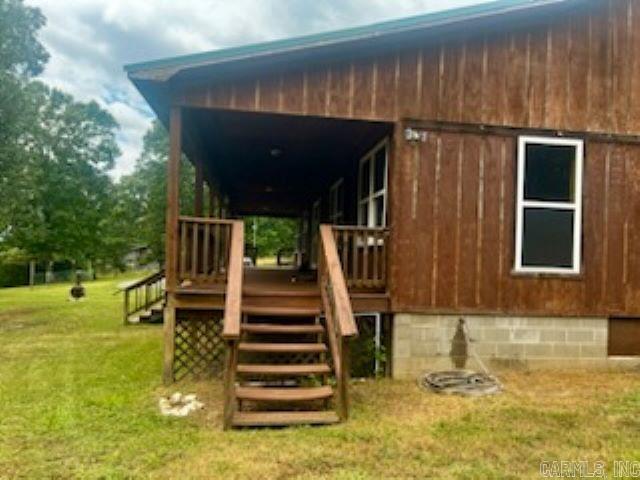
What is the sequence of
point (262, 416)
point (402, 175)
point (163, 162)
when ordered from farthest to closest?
point (163, 162) → point (402, 175) → point (262, 416)

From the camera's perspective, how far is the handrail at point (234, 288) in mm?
4887

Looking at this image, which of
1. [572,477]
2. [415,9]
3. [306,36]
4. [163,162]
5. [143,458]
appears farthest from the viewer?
[163,162]

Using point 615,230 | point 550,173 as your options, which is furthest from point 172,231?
point 615,230

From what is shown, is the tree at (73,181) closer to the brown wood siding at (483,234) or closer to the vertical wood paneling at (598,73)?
the brown wood siding at (483,234)

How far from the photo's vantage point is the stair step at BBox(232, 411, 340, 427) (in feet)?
15.8

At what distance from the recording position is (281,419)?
487 cm

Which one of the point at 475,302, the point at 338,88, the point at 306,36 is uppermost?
A: the point at 306,36

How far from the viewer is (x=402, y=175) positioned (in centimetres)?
683

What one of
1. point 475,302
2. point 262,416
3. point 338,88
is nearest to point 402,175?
point 338,88

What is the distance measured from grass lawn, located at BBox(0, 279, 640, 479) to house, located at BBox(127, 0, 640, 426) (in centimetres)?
79

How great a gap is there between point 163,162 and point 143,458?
89.9ft

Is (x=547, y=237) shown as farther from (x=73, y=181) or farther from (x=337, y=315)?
(x=73, y=181)

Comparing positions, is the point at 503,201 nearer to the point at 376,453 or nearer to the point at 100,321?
the point at 376,453

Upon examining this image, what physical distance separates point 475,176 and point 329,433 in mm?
3888
